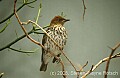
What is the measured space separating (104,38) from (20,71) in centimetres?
60

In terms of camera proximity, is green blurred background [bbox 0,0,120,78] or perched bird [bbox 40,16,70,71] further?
green blurred background [bbox 0,0,120,78]

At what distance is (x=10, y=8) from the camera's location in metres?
1.30

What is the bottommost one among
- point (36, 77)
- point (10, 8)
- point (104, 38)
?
point (36, 77)

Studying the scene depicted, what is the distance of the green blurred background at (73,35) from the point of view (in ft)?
4.20

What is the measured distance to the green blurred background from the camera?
50.4 inches

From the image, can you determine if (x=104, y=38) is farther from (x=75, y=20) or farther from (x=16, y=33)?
(x=16, y=33)

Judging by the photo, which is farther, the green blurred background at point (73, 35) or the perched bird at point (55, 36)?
the green blurred background at point (73, 35)

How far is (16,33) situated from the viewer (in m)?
1.25

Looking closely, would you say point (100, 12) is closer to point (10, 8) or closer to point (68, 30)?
point (68, 30)

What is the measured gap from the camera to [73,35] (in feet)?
4.26

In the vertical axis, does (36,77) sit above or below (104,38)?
below

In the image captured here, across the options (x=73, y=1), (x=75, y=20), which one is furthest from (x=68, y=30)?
(x=73, y=1)

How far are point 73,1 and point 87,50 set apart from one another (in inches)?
13.4

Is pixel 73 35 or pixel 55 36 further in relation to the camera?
pixel 73 35
